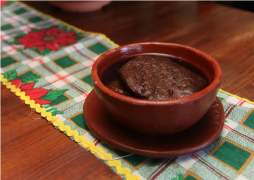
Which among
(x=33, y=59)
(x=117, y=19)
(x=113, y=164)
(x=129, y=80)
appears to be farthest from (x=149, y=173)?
(x=117, y=19)

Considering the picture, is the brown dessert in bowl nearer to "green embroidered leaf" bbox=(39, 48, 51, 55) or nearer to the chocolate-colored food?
the chocolate-colored food

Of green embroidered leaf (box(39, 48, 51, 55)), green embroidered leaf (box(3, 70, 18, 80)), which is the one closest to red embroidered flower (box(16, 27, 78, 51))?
green embroidered leaf (box(39, 48, 51, 55))

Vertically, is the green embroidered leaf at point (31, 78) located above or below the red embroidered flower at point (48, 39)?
above

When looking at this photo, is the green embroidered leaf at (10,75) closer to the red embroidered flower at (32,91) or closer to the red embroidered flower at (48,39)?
the red embroidered flower at (32,91)

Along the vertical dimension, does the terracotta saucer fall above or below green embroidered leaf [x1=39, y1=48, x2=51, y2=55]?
above

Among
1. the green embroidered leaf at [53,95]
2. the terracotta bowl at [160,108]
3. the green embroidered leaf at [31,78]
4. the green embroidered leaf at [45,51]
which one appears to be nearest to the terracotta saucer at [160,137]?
the terracotta bowl at [160,108]

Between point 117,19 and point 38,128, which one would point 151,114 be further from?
point 117,19
